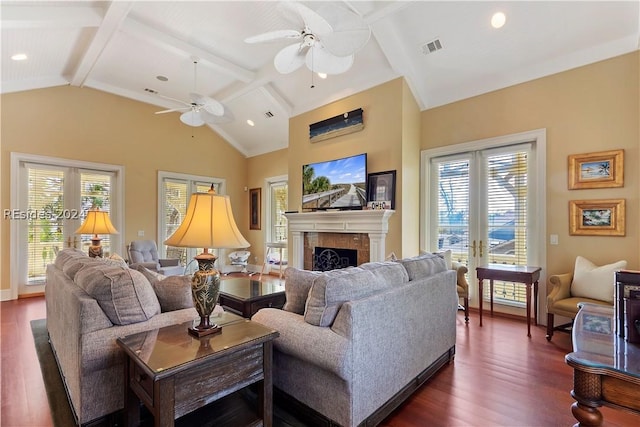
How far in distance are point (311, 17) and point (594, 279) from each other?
12.5 feet

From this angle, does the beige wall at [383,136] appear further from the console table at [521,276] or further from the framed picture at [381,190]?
the console table at [521,276]

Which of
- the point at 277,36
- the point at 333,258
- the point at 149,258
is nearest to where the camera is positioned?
the point at 277,36

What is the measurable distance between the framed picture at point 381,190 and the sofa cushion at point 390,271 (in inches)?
91.9

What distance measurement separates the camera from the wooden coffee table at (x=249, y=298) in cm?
302

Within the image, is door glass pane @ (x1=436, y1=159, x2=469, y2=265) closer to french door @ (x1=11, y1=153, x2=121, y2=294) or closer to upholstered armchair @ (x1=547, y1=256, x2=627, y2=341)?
upholstered armchair @ (x1=547, y1=256, x2=627, y2=341)

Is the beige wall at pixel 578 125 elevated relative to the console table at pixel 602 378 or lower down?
elevated

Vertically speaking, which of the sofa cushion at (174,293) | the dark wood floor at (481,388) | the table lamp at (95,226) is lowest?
the dark wood floor at (481,388)

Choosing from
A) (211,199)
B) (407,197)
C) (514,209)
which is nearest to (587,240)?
(514,209)

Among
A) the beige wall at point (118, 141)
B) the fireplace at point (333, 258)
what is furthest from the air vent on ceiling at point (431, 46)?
the beige wall at point (118, 141)

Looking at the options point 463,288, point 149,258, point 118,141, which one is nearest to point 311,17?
point 463,288

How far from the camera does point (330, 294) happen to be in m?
1.77

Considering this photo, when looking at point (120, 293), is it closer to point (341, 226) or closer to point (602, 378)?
point (602, 378)

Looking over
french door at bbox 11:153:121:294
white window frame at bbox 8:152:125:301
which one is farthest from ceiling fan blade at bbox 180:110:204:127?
white window frame at bbox 8:152:125:301

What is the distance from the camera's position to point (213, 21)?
13.7 ft
